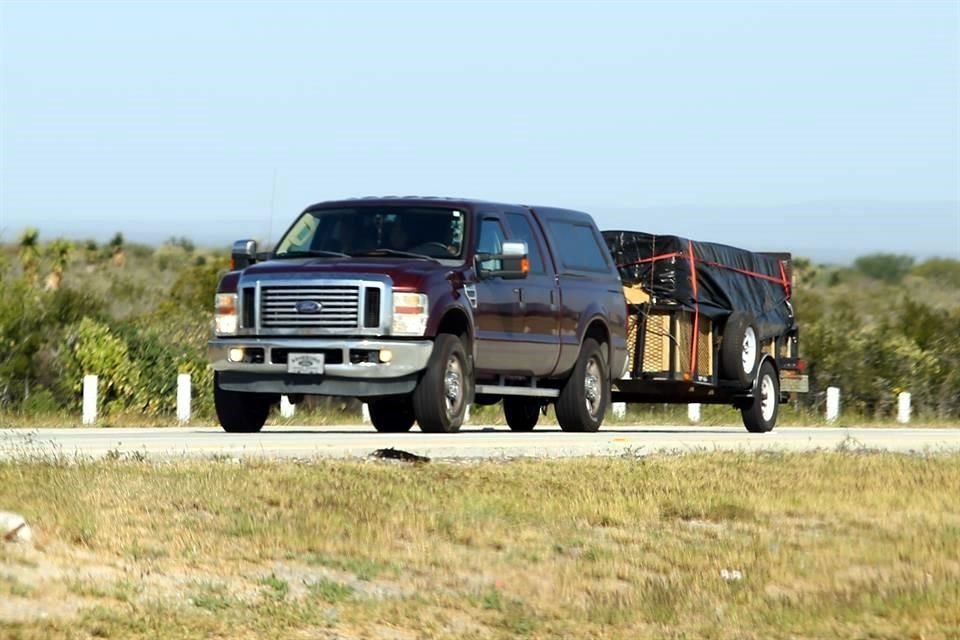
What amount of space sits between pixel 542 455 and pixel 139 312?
25.3 meters

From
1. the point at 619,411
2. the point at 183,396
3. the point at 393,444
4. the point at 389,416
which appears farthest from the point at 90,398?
the point at 619,411

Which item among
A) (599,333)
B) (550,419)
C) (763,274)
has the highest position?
(763,274)

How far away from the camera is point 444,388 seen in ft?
63.9

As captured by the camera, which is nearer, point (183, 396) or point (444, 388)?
point (444, 388)

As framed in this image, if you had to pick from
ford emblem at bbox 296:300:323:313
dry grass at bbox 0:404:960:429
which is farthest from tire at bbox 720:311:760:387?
ford emblem at bbox 296:300:323:313

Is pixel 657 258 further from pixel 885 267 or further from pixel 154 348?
pixel 885 267

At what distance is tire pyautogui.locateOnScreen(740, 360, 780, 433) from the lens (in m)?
25.7

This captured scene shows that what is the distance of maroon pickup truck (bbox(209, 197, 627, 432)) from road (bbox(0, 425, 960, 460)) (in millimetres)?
535

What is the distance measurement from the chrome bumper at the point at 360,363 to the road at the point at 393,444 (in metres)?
0.59

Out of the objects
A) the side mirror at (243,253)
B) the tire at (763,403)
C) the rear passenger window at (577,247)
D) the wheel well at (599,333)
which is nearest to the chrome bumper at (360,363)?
the side mirror at (243,253)

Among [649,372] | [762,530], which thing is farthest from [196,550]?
[649,372]

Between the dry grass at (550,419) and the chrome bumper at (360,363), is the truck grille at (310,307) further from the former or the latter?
the dry grass at (550,419)

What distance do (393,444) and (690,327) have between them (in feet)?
25.5

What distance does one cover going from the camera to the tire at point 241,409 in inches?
797
